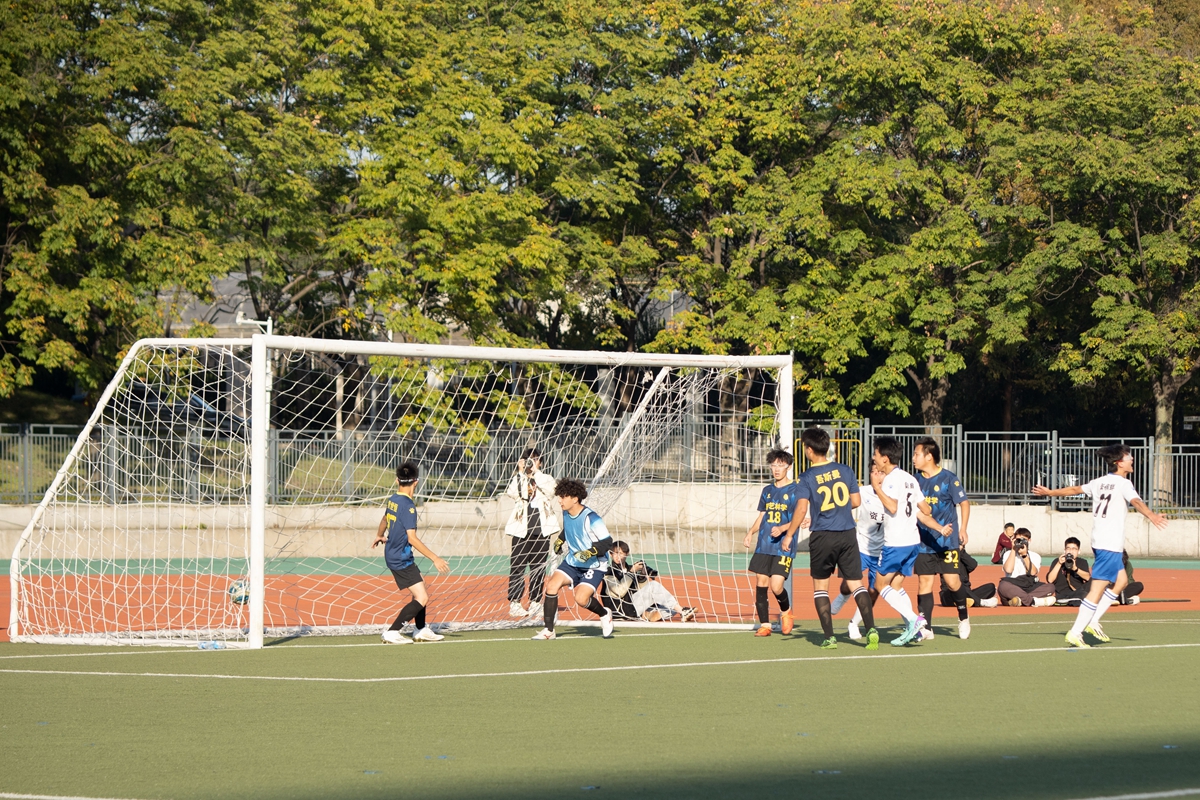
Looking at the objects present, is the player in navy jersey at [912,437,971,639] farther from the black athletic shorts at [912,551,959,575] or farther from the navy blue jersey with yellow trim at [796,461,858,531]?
the navy blue jersey with yellow trim at [796,461,858,531]

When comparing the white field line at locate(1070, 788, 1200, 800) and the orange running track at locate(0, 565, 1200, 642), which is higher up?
the white field line at locate(1070, 788, 1200, 800)

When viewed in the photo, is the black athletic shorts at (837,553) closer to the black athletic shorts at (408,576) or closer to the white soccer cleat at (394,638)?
the black athletic shorts at (408,576)

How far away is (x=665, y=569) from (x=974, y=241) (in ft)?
43.7

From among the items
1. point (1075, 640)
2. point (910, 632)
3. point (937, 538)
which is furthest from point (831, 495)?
point (1075, 640)

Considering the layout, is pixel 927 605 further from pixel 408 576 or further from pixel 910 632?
pixel 408 576

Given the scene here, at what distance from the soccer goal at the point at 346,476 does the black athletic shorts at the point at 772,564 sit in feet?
5.96

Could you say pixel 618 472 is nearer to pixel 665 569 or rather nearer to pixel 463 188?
pixel 665 569

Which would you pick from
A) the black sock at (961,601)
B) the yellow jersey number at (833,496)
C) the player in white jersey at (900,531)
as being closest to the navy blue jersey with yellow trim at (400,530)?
the yellow jersey number at (833,496)

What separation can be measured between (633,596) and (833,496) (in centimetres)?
357

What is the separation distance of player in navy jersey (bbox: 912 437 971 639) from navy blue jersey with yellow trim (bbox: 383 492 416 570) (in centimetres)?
463

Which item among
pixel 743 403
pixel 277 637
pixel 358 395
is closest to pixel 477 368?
pixel 358 395

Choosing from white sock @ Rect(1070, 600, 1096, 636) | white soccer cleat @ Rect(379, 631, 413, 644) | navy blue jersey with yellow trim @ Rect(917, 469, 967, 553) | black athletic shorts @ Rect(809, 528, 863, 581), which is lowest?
white soccer cleat @ Rect(379, 631, 413, 644)

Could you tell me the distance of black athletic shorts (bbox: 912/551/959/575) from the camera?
1121cm

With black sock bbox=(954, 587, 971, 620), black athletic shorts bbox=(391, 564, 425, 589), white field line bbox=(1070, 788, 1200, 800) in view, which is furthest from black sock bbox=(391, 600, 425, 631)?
white field line bbox=(1070, 788, 1200, 800)
